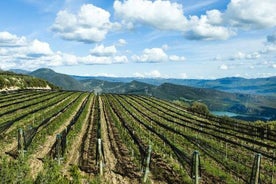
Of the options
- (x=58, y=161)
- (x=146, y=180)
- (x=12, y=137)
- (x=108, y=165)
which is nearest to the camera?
(x=146, y=180)

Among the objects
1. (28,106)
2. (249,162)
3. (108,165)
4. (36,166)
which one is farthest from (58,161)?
(28,106)

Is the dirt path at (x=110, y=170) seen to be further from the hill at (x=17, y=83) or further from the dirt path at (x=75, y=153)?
the hill at (x=17, y=83)

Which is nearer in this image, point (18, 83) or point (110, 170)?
point (110, 170)

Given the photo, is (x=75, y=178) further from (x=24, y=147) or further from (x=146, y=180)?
(x=24, y=147)

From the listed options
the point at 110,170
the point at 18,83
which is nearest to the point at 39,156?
the point at 110,170

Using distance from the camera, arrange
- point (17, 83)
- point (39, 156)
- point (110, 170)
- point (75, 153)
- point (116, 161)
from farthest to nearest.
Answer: point (17, 83)
point (75, 153)
point (39, 156)
point (116, 161)
point (110, 170)

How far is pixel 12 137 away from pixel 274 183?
1963 cm

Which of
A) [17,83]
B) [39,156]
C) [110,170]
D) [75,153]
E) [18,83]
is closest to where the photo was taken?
[110,170]

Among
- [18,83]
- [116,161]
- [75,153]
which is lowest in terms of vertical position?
[116,161]

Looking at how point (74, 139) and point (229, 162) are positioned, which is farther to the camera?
point (74, 139)

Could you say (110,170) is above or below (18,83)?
below

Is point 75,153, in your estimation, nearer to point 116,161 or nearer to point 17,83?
point 116,161

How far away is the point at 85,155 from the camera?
76.8 ft

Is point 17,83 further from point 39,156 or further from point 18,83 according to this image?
point 39,156
